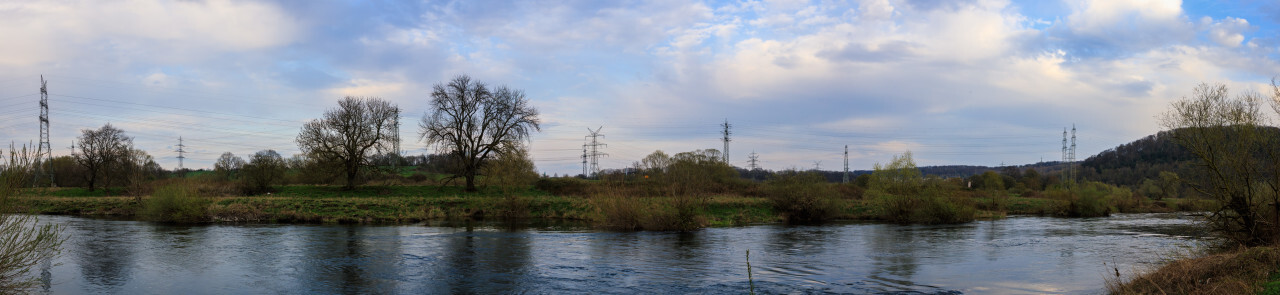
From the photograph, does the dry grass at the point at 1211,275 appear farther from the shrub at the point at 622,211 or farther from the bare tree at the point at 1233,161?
the shrub at the point at 622,211

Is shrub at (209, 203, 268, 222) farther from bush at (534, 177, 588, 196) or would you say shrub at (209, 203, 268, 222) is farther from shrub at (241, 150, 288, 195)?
bush at (534, 177, 588, 196)

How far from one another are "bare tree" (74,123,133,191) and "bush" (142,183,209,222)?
100ft

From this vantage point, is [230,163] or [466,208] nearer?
[466,208]

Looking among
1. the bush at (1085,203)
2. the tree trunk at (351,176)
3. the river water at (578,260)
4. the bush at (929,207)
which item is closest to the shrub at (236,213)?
the river water at (578,260)

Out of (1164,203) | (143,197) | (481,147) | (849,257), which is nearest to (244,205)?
(143,197)

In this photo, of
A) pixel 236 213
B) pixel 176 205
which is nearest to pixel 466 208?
pixel 236 213

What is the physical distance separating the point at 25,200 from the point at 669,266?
45.7 feet

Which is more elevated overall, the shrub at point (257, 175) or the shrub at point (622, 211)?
the shrub at point (257, 175)

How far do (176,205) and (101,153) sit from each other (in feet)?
107

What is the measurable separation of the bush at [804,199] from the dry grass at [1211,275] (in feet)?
89.9

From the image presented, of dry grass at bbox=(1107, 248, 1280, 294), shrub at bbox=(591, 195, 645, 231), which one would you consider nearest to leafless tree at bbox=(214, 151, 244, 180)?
shrub at bbox=(591, 195, 645, 231)

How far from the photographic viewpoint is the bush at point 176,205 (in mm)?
34250

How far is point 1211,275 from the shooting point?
43.3 feet

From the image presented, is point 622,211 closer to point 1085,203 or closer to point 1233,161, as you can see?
point 1233,161
